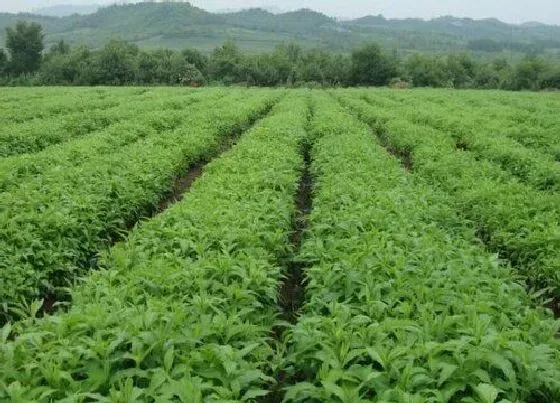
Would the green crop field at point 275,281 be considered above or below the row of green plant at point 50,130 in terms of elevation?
above

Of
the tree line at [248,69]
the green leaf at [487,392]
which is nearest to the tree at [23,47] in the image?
the tree line at [248,69]

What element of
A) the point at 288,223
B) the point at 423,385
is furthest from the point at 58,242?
the point at 423,385

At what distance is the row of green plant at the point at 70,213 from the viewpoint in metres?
6.32

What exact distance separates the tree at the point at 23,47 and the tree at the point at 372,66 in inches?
1758

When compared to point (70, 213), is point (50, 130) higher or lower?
lower

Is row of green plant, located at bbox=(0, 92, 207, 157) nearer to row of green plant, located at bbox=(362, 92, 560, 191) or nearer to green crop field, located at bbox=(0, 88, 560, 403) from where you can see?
green crop field, located at bbox=(0, 88, 560, 403)

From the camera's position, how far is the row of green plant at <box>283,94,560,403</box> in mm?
3604

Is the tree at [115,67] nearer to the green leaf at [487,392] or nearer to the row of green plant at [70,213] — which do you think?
the row of green plant at [70,213]

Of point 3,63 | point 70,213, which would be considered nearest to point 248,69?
point 3,63

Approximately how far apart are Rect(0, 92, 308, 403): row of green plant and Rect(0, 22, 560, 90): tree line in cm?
6159

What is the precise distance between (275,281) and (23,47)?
80164 mm

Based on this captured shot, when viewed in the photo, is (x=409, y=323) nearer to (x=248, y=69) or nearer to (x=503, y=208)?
(x=503, y=208)

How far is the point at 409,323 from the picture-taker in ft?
13.8

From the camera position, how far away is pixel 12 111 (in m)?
23.7
